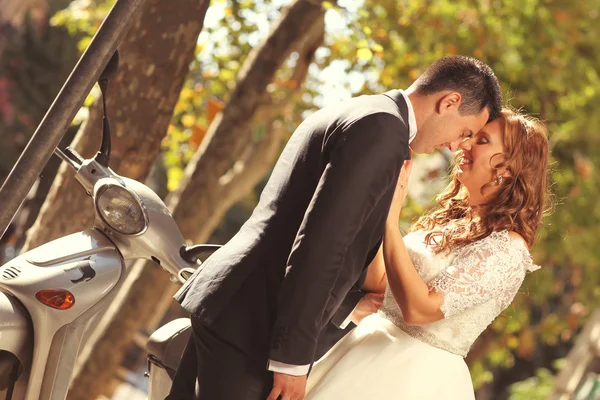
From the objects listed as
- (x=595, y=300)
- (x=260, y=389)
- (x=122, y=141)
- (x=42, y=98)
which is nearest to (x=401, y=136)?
(x=260, y=389)

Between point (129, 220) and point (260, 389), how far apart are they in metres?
0.92

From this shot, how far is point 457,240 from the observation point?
371cm

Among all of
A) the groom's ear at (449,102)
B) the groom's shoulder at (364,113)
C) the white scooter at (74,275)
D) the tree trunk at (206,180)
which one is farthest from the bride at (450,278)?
the tree trunk at (206,180)

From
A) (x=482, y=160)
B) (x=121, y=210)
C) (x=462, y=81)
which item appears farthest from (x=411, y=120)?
(x=121, y=210)

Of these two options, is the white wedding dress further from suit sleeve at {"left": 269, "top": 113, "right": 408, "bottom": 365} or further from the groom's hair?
suit sleeve at {"left": 269, "top": 113, "right": 408, "bottom": 365}

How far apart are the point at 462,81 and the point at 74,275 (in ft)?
5.03

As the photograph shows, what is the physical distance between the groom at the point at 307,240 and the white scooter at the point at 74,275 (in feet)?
1.54

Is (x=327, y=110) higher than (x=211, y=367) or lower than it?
higher

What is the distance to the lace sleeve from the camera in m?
3.47

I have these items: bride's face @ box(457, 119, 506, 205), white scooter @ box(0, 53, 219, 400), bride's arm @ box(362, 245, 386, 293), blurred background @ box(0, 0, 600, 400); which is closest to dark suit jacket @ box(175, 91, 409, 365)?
white scooter @ box(0, 53, 219, 400)

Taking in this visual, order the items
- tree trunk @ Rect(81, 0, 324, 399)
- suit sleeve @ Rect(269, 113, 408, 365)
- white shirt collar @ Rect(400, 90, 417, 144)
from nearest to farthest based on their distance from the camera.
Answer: suit sleeve @ Rect(269, 113, 408, 365)
white shirt collar @ Rect(400, 90, 417, 144)
tree trunk @ Rect(81, 0, 324, 399)

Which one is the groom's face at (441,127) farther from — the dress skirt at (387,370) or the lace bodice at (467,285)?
the dress skirt at (387,370)

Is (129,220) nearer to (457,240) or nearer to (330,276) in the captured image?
(330,276)

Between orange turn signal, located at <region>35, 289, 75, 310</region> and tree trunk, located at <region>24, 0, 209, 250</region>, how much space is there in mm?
2181
